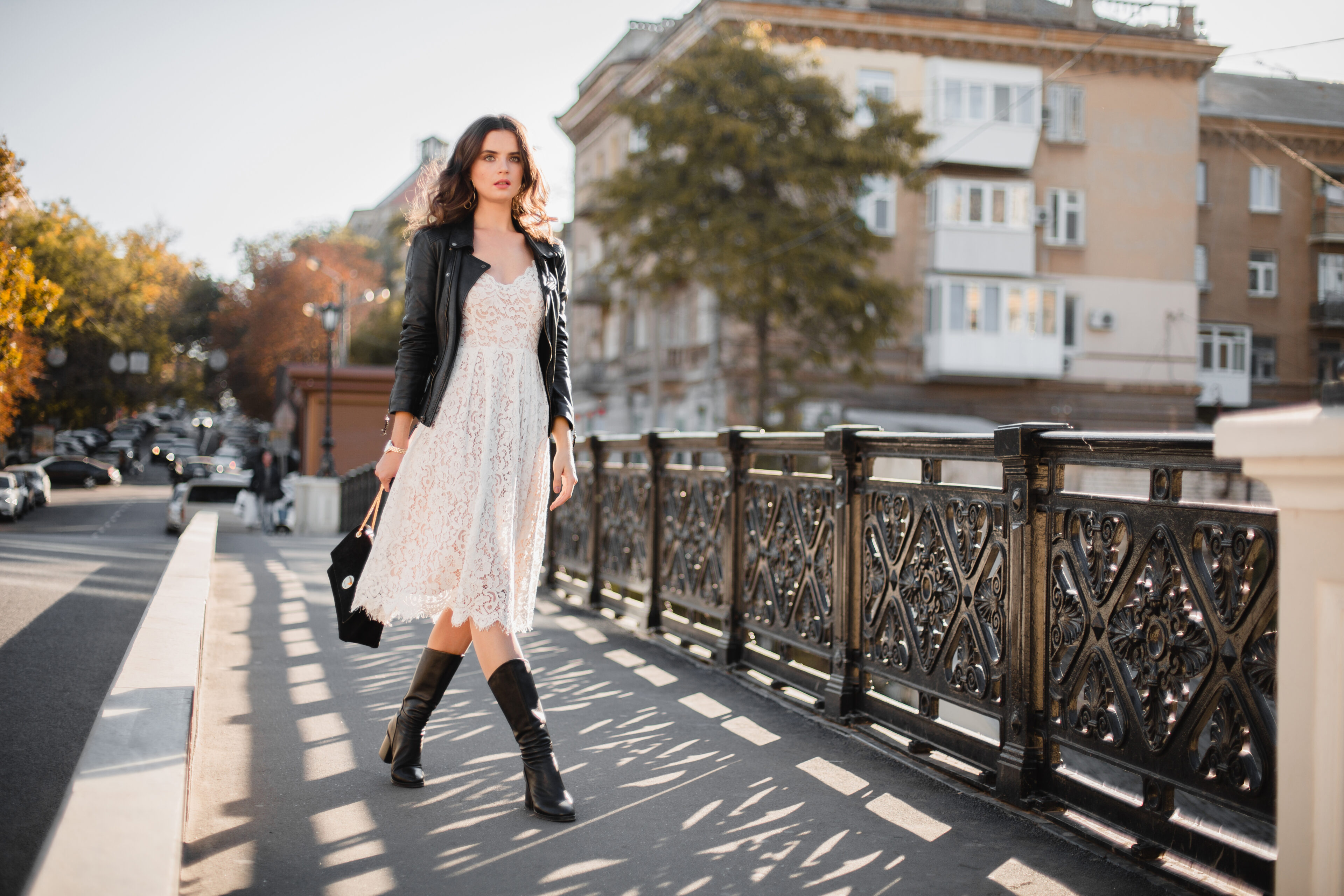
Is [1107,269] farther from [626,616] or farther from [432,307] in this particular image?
[432,307]

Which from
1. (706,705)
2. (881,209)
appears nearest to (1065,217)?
(881,209)

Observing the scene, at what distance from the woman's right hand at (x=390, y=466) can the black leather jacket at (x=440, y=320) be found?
0.14 metres

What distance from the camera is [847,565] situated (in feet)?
15.6

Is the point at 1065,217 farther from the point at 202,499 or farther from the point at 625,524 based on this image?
the point at 625,524

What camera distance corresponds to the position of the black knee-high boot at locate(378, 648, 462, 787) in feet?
12.2

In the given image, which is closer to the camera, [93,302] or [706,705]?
[706,705]

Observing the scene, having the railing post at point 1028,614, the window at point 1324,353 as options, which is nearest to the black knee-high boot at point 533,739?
the railing post at point 1028,614

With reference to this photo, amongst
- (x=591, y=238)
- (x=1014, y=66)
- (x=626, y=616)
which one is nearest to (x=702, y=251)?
(x=1014, y=66)

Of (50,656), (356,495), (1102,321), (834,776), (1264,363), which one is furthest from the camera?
(1264,363)

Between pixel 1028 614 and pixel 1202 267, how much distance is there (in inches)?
1525

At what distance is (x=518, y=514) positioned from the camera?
3.66m

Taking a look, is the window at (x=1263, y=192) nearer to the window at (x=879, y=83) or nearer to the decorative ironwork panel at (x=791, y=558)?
the window at (x=879, y=83)

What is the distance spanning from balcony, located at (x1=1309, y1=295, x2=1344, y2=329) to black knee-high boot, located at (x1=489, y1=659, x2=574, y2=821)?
4098cm

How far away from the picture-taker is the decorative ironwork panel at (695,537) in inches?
244
